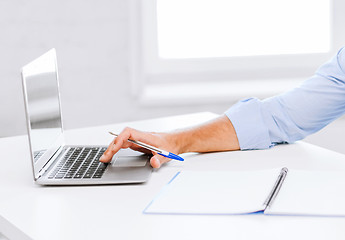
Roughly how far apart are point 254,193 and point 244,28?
1721 millimetres

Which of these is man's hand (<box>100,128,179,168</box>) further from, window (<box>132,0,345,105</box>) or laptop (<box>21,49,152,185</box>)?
window (<box>132,0,345,105</box>)

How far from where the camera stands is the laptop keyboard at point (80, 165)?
122 cm

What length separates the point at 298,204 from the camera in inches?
39.6

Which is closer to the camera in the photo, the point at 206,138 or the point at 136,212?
the point at 136,212

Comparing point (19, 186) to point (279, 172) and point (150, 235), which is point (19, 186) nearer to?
point (150, 235)

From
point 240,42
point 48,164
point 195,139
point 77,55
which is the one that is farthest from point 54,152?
point 240,42

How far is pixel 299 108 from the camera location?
4.95 ft

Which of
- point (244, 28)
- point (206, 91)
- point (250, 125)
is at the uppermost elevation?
point (244, 28)

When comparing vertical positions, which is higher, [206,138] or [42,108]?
[42,108]

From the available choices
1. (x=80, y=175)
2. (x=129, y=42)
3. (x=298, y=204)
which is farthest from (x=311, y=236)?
(x=129, y=42)

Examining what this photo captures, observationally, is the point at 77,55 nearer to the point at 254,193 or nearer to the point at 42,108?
the point at 42,108

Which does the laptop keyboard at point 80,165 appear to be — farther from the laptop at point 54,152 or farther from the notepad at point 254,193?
the notepad at point 254,193

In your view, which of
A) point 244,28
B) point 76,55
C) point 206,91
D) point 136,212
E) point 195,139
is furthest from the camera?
point 244,28

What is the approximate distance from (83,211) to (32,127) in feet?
0.78
